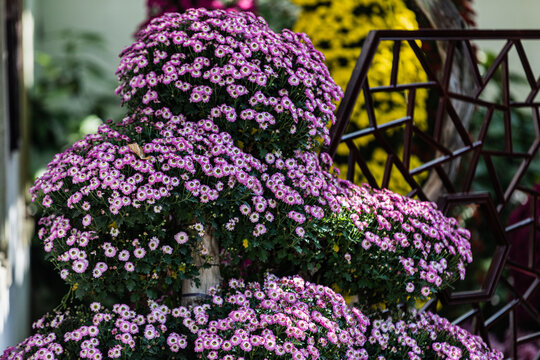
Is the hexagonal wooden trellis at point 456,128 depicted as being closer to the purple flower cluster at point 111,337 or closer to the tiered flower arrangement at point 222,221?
the tiered flower arrangement at point 222,221

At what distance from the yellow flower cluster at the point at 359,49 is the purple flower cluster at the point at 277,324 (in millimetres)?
1394

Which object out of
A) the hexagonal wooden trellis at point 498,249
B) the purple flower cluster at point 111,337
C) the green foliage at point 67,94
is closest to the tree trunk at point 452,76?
the hexagonal wooden trellis at point 498,249

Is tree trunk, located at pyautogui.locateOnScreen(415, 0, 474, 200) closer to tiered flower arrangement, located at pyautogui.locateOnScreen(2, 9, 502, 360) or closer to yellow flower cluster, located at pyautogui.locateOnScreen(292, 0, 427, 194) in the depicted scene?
yellow flower cluster, located at pyautogui.locateOnScreen(292, 0, 427, 194)

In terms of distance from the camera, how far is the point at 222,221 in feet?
5.21

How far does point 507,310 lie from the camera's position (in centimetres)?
218

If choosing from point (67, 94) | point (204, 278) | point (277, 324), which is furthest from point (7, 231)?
point (67, 94)

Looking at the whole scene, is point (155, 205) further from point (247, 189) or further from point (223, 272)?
point (223, 272)

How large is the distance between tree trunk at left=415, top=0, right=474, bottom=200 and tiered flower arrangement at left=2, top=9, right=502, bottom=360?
669mm

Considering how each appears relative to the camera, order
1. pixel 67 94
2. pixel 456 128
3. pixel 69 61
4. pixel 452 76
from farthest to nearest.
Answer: pixel 69 61, pixel 67 94, pixel 452 76, pixel 456 128

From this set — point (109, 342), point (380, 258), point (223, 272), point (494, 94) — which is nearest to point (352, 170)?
point (380, 258)

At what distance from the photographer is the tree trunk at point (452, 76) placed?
234 cm

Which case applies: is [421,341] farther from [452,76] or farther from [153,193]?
[452,76]

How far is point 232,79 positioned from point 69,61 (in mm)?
4214

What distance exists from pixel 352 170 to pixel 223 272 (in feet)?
1.59
